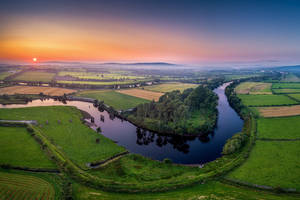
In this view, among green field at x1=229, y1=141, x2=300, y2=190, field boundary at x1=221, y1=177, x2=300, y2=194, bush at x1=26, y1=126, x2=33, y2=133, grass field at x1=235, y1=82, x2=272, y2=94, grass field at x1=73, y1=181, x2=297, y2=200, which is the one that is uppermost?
grass field at x1=235, y1=82, x2=272, y2=94

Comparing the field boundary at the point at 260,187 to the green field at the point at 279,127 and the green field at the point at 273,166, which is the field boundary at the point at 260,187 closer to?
the green field at the point at 273,166

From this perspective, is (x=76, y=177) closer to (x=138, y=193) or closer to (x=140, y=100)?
(x=138, y=193)

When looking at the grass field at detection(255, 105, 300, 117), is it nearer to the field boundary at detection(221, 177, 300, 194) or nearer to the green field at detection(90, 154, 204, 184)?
the field boundary at detection(221, 177, 300, 194)

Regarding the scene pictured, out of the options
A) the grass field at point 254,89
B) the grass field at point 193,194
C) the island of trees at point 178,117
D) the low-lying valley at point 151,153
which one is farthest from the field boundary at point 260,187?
the grass field at point 254,89

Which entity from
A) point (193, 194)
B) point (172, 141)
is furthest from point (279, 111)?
point (193, 194)

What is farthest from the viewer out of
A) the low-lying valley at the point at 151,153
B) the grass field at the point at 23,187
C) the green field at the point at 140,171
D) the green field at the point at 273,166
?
the green field at the point at 140,171

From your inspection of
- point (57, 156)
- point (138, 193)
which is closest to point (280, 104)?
point (138, 193)

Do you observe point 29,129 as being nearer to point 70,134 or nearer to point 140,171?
point 70,134

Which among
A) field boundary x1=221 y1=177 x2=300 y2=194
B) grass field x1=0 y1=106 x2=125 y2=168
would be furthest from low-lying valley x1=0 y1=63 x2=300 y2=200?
grass field x1=0 y1=106 x2=125 y2=168
